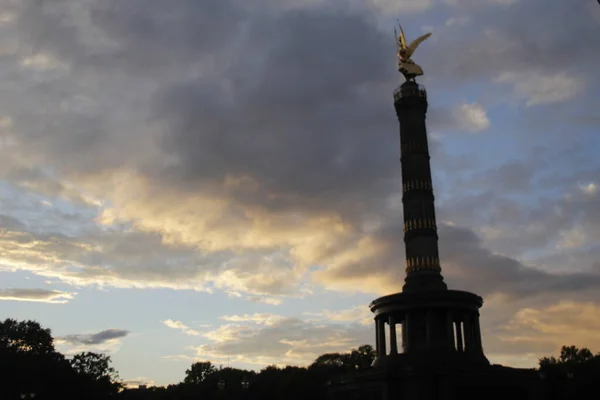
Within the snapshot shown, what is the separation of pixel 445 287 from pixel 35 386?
46.2 metres

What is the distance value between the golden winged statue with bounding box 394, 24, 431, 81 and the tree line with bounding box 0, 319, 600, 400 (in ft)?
110

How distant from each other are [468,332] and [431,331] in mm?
4329

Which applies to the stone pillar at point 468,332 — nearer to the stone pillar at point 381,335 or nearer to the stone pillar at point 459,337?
the stone pillar at point 459,337

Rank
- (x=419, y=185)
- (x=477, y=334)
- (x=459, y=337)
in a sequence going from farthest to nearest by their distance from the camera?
(x=419, y=185) < (x=459, y=337) < (x=477, y=334)

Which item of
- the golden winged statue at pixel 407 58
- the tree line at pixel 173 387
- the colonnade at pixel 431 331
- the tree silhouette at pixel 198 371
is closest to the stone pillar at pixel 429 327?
the colonnade at pixel 431 331

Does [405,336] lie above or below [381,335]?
below

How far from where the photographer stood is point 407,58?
233 ft

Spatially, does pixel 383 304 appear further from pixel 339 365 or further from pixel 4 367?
pixel 339 365

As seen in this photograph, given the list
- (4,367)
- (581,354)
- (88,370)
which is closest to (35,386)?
(4,367)

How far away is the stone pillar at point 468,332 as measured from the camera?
190ft

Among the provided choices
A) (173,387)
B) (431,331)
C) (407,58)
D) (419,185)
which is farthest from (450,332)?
(173,387)

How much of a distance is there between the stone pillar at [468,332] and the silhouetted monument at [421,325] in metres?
0.09

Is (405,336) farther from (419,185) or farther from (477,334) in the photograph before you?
(419,185)

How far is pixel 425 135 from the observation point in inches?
2660
